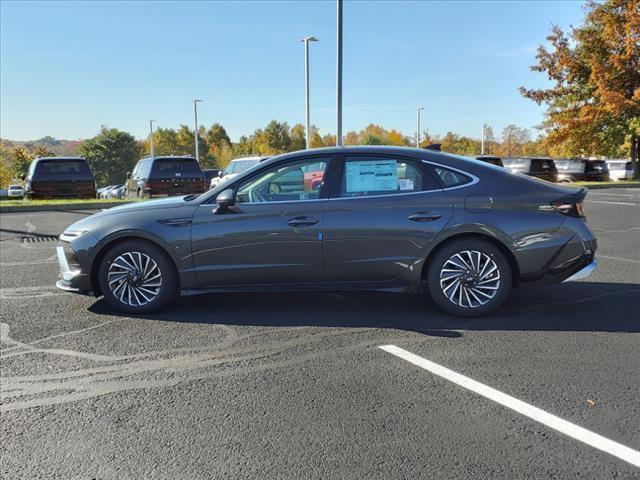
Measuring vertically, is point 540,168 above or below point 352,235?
above

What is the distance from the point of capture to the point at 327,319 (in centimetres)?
493

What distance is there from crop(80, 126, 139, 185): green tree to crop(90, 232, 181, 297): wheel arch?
266ft

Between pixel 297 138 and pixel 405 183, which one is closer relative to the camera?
pixel 405 183

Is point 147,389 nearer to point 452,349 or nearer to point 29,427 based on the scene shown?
point 29,427

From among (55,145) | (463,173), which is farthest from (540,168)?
(55,145)

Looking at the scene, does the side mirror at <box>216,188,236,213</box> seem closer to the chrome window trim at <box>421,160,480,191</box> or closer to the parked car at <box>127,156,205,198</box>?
the chrome window trim at <box>421,160,480,191</box>

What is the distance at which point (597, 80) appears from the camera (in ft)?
98.5

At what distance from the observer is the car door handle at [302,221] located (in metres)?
4.89

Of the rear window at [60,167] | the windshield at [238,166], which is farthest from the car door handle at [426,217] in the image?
the rear window at [60,167]

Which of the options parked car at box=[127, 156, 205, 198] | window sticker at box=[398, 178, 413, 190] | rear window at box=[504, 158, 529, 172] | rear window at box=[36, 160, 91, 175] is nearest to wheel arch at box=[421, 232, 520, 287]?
window sticker at box=[398, 178, 413, 190]

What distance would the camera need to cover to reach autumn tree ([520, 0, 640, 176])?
29.4 meters

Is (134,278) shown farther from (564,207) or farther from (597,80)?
(597,80)

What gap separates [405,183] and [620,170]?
40.9 meters

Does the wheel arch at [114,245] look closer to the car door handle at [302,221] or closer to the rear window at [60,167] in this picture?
the car door handle at [302,221]
